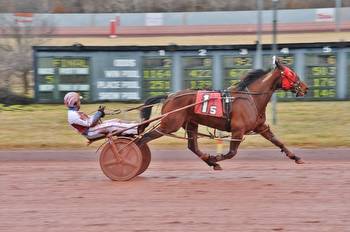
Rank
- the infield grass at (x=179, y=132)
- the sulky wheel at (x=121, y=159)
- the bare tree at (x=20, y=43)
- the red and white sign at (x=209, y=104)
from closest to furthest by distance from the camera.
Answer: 1. the red and white sign at (x=209, y=104)
2. the sulky wheel at (x=121, y=159)
3. the infield grass at (x=179, y=132)
4. the bare tree at (x=20, y=43)

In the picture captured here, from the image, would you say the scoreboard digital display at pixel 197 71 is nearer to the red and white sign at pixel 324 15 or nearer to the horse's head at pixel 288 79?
the horse's head at pixel 288 79

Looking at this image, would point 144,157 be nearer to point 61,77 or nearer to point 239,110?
point 239,110

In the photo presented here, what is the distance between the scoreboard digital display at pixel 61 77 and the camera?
21.9 meters

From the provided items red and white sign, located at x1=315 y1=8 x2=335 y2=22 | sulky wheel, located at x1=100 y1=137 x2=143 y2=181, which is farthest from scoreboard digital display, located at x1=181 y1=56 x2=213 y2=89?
red and white sign, located at x1=315 y1=8 x2=335 y2=22

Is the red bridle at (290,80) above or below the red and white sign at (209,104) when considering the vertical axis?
above

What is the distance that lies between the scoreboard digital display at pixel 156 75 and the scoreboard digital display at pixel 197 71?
0.49m

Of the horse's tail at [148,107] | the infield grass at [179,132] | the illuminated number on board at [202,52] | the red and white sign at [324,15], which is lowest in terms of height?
the infield grass at [179,132]

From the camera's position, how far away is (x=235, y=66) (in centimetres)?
2191

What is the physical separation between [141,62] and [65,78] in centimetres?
237

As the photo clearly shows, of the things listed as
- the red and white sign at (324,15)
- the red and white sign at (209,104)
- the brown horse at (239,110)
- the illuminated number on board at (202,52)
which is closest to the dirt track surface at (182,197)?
the brown horse at (239,110)

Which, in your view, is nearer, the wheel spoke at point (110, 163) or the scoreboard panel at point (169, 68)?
the wheel spoke at point (110, 163)

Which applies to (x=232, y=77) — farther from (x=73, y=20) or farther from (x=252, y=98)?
(x=73, y=20)

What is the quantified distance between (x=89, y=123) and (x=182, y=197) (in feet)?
6.76

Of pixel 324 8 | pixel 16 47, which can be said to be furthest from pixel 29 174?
pixel 324 8
